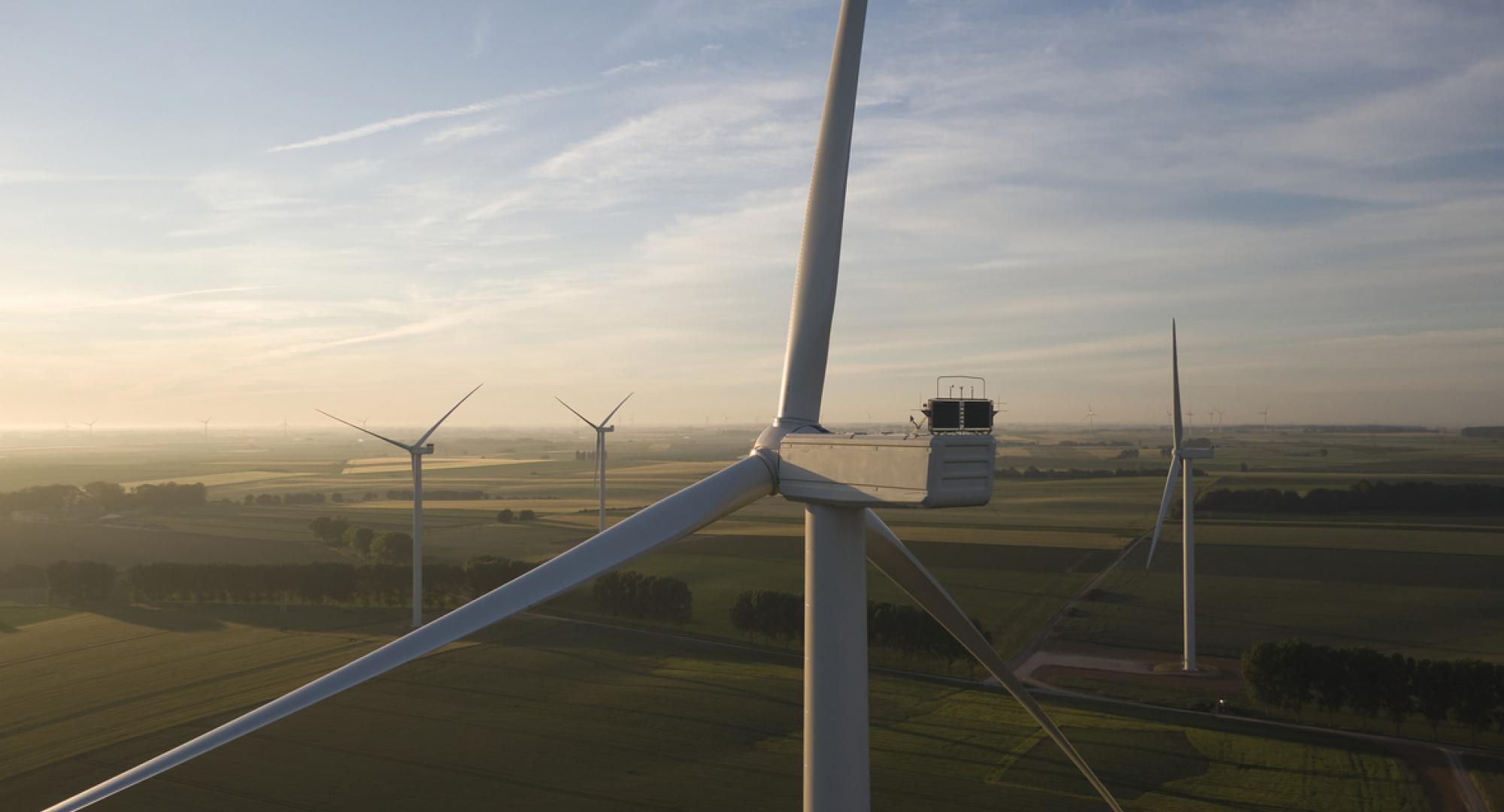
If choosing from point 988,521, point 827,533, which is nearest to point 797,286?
point 827,533

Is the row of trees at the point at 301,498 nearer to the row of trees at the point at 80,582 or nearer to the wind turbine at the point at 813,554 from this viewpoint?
the row of trees at the point at 80,582

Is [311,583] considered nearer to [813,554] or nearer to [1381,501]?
[813,554]

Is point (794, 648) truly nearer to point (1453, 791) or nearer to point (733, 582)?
point (733, 582)

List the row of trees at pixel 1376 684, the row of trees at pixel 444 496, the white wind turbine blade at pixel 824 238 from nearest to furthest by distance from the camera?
the white wind turbine blade at pixel 824 238, the row of trees at pixel 1376 684, the row of trees at pixel 444 496

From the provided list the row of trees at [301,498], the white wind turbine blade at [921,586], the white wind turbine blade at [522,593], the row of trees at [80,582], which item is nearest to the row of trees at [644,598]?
the row of trees at [80,582]

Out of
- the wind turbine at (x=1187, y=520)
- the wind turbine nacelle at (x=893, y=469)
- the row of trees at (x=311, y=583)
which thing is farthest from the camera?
the row of trees at (x=311, y=583)

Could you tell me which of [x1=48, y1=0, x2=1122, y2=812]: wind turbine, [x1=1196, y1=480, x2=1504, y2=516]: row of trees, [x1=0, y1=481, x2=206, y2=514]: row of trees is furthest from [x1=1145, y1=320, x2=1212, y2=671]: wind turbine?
[x1=0, y1=481, x2=206, y2=514]: row of trees
